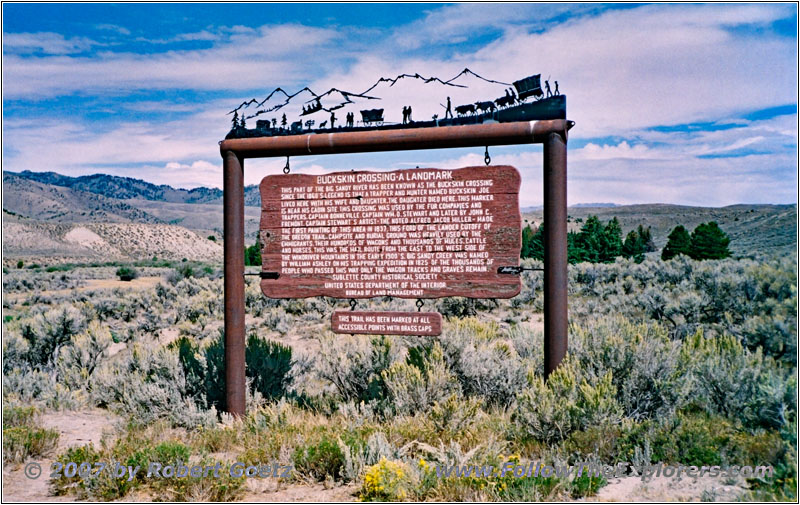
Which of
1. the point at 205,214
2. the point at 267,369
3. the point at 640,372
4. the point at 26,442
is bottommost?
the point at 26,442

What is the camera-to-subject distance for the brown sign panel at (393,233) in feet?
19.4

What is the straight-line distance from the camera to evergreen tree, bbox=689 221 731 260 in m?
35.7

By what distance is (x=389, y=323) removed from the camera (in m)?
6.20

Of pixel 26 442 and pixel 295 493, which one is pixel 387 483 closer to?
pixel 295 493

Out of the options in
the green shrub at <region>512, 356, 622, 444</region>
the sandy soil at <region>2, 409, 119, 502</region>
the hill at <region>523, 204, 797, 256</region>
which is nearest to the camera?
the sandy soil at <region>2, 409, 119, 502</region>

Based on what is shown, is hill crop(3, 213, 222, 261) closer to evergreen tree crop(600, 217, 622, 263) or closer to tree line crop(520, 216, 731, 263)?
tree line crop(520, 216, 731, 263)

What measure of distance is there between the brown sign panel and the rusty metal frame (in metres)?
0.28

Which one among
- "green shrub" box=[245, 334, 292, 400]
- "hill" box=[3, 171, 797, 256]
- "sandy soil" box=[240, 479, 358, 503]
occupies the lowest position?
"sandy soil" box=[240, 479, 358, 503]

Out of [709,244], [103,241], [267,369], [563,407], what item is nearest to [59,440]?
[267,369]

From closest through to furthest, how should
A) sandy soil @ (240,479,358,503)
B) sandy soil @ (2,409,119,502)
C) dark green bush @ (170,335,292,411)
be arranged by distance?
1. sandy soil @ (240,479,358,503)
2. sandy soil @ (2,409,119,502)
3. dark green bush @ (170,335,292,411)

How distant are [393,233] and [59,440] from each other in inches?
155

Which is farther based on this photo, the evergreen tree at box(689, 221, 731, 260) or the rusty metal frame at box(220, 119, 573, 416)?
the evergreen tree at box(689, 221, 731, 260)

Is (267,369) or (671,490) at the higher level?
(267,369)

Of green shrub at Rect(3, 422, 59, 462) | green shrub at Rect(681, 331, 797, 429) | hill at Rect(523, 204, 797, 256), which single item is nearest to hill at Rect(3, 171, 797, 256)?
hill at Rect(523, 204, 797, 256)
